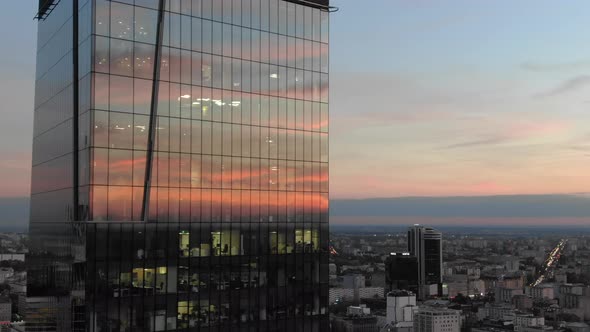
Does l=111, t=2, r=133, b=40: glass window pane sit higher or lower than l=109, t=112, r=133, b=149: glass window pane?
higher

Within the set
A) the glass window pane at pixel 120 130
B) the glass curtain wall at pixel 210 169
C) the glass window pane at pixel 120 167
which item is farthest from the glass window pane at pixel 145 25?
the glass window pane at pixel 120 167

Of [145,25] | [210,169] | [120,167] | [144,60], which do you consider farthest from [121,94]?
[210,169]

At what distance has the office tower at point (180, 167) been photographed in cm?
4250

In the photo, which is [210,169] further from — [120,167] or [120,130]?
[120,130]

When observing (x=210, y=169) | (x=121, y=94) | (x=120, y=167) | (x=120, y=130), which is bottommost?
(x=120, y=167)

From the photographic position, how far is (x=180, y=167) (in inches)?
1796

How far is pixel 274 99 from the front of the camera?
51.2 metres

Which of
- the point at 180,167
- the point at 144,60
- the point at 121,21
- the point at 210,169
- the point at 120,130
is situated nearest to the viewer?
the point at 120,130

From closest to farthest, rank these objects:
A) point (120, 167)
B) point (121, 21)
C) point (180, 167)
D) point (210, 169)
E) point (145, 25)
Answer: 1. point (120, 167)
2. point (121, 21)
3. point (145, 25)
4. point (180, 167)
5. point (210, 169)

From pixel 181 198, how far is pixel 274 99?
1110cm

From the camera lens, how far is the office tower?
4250cm

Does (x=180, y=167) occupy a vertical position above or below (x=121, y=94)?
below

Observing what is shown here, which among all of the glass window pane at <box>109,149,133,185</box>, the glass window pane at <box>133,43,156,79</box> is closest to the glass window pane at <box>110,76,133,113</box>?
the glass window pane at <box>133,43,156,79</box>

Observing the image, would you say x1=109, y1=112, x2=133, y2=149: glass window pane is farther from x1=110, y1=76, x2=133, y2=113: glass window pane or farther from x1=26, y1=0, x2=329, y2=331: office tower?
x1=110, y1=76, x2=133, y2=113: glass window pane
